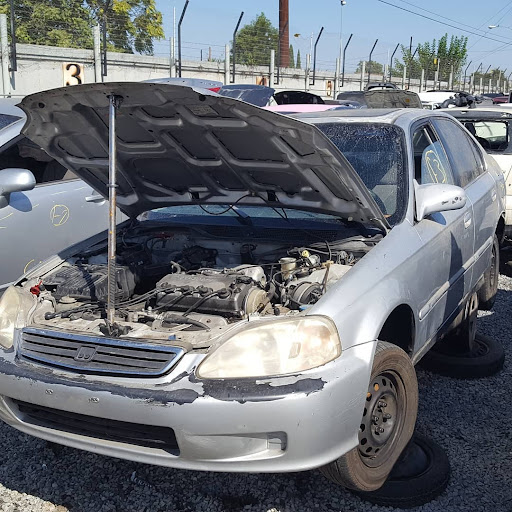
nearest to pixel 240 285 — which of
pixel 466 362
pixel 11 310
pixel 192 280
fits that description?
pixel 192 280

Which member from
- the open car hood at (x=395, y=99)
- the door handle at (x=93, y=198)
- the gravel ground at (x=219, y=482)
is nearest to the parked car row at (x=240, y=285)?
the gravel ground at (x=219, y=482)

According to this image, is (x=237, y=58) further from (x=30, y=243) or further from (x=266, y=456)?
(x=266, y=456)

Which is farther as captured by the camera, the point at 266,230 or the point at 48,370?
the point at 266,230

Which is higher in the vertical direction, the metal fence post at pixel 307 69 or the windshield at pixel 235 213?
the metal fence post at pixel 307 69

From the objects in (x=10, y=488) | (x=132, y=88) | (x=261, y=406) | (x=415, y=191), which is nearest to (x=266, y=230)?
(x=415, y=191)

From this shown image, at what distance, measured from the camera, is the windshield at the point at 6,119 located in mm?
4639

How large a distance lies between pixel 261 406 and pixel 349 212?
4.48ft

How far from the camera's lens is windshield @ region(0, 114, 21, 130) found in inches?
183

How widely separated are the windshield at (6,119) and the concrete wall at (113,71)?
12581mm

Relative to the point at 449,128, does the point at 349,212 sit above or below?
below

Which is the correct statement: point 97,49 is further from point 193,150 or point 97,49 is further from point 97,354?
point 97,354

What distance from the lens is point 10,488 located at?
295cm

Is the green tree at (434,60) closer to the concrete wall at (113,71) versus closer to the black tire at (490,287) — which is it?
the concrete wall at (113,71)

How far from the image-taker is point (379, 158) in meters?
3.58
